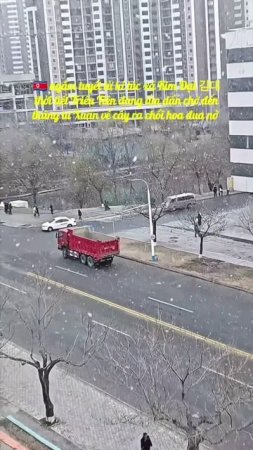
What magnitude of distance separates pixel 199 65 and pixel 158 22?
445 inches

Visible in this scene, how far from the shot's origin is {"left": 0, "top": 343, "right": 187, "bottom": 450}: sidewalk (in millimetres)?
14758

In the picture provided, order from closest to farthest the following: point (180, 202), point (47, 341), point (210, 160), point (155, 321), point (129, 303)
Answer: point (47, 341) < point (155, 321) < point (129, 303) < point (180, 202) < point (210, 160)

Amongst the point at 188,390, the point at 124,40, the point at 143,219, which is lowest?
the point at 143,219

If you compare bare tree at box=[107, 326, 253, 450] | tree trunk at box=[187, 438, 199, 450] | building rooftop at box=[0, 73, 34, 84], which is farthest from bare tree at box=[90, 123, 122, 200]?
tree trunk at box=[187, 438, 199, 450]

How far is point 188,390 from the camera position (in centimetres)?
1427

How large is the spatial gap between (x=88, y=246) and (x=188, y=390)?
54.5 feet

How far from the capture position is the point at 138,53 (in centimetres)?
11719

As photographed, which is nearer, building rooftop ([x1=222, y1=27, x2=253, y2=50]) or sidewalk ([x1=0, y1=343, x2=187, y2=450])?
sidewalk ([x1=0, y1=343, x2=187, y2=450])

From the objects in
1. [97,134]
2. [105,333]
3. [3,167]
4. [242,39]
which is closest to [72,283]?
[105,333]

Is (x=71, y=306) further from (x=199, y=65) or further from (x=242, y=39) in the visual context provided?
(x=199, y=65)

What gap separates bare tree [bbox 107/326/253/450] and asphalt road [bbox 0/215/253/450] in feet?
0.83

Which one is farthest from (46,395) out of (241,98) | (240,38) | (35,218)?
(240,38)

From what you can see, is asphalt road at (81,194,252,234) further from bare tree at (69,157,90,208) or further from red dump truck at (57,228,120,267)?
bare tree at (69,157,90,208)

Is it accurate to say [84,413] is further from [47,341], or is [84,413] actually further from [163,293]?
[163,293]
